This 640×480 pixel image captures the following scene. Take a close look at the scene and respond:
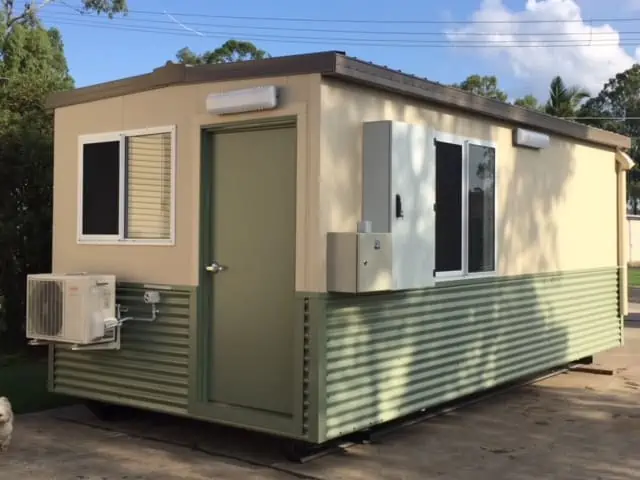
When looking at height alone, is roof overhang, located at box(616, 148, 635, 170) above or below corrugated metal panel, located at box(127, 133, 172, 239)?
above

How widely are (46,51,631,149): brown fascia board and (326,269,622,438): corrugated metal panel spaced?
61.0 inches

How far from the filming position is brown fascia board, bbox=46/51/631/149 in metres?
5.37

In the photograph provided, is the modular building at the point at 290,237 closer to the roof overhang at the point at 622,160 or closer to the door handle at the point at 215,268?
the door handle at the point at 215,268

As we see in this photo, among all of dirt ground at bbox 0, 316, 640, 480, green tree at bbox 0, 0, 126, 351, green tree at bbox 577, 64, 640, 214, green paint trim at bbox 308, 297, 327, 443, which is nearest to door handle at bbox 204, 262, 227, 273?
green paint trim at bbox 308, 297, 327, 443

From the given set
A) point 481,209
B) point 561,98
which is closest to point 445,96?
point 481,209

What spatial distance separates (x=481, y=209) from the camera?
23.3 ft

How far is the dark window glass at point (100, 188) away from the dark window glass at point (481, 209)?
3.05 metres

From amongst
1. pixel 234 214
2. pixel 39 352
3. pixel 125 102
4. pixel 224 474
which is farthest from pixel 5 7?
pixel 224 474

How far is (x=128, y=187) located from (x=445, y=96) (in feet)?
8.90

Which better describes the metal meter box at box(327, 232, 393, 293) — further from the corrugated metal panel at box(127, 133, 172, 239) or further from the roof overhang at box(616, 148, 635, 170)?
the roof overhang at box(616, 148, 635, 170)

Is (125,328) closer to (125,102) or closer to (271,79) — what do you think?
(125,102)

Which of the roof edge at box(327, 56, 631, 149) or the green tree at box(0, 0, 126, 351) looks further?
the green tree at box(0, 0, 126, 351)

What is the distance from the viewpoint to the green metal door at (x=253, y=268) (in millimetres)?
5641

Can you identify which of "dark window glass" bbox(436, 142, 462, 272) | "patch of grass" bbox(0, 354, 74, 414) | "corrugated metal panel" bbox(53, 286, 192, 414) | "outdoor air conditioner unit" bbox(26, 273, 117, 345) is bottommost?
"patch of grass" bbox(0, 354, 74, 414)
